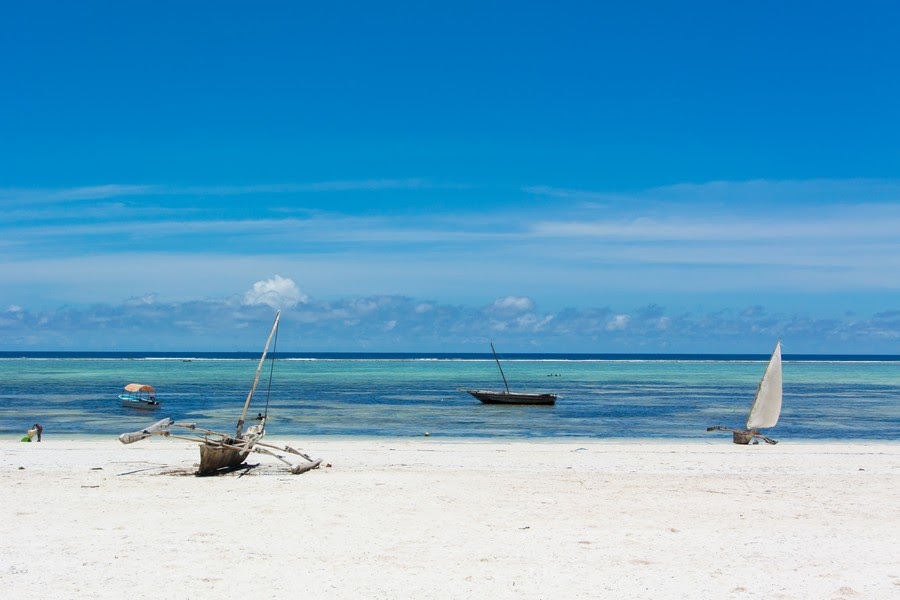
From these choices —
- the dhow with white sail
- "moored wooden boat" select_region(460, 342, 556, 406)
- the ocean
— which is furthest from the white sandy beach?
"moored wooden boat" select_region(460, 342, 556, 406)

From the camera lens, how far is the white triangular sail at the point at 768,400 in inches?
1328

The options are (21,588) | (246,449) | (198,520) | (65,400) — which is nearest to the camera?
(21,588)

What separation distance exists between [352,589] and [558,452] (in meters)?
17.7

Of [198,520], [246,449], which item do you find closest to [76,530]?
[198,520]

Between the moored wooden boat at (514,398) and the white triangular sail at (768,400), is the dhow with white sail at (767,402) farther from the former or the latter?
the moored wooden boat at (514,398)

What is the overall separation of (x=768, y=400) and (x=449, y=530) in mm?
24264

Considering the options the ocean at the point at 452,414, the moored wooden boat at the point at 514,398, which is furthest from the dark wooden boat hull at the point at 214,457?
the moored wooden boat at the point at 514,398

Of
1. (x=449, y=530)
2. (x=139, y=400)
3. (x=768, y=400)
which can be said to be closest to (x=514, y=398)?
(x=139, y=400)

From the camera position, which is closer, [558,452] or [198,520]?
[198,520]

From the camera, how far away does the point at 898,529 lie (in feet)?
44.9

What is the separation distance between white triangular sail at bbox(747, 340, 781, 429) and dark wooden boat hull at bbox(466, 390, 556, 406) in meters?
22.1

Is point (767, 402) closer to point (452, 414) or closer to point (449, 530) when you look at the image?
point (452, 414)

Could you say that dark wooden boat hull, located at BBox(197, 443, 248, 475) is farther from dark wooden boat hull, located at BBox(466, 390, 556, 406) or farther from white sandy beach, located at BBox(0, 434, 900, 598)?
dark wooden boat hull, located at BBox(466, 390, 556, 406)

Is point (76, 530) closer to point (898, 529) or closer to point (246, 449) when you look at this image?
point (246, 449)
